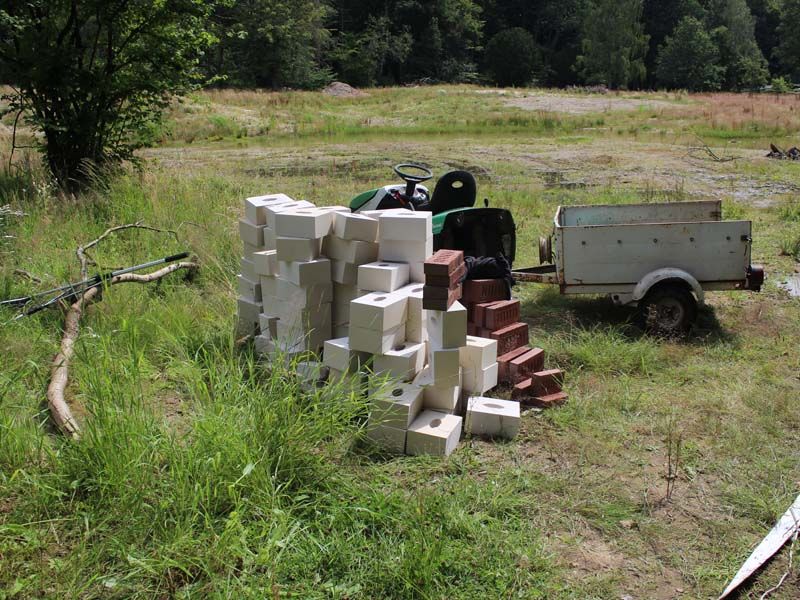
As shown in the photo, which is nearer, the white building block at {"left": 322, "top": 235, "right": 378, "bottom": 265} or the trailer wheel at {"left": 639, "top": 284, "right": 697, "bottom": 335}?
the white building block at {"left": 322, "top": 235, "right": 378, "bottom": 265}

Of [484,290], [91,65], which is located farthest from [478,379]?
[91,65]

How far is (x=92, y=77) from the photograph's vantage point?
930 cm

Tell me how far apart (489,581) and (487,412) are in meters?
1.32

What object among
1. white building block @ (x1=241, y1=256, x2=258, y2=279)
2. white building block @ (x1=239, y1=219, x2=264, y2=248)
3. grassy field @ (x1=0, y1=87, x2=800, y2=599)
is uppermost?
white building block @ (x1=239, y1=219, x2=264, y2=248)

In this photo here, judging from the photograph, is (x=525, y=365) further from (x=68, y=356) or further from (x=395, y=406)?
(x=68, y=356)

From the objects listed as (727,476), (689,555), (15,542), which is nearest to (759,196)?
(727,476)

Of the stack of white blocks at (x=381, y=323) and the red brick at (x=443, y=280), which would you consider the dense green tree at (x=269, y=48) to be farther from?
the red brick at (x=443, y=280)

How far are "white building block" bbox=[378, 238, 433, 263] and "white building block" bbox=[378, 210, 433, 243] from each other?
32 millimetres

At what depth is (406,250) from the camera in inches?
169

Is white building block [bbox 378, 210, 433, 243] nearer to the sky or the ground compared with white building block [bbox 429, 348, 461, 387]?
nearer to the sky

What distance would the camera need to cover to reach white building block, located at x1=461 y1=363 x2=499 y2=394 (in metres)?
4.27

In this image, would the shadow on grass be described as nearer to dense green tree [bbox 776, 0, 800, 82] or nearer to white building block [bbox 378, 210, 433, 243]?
white building block [bbox 378, 210, 433, 243]

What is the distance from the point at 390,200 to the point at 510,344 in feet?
6.77

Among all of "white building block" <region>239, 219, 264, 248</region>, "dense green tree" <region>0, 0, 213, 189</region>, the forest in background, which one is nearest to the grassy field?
"white building block" <region>239, 219, 264, 248</region>
